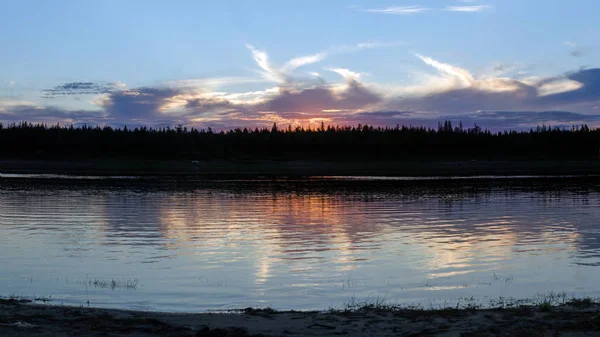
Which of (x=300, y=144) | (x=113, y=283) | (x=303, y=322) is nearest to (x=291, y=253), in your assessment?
(x=113, y=283)

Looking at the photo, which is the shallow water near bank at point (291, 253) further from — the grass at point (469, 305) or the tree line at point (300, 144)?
the tree line at point (300, 144)

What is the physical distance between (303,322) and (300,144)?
16516 centimetres

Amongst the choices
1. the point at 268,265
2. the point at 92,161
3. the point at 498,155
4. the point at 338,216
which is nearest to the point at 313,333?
the point at 268,265

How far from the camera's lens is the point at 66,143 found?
170875 millimetres

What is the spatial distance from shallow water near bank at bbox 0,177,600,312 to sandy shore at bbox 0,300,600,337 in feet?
5.55

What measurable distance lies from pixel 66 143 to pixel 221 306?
6552 inches

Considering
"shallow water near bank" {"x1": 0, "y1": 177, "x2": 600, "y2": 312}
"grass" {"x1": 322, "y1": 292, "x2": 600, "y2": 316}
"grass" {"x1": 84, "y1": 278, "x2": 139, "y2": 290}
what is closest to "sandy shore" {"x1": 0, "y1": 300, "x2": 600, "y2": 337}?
"grass" {"x1": 322, "y1": 292, "x2": 600, "y2": 316}

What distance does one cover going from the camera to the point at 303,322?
1155cm

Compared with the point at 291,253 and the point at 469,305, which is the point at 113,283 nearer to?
the point at 291,253

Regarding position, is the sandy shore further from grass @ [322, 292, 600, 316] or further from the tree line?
the tree line

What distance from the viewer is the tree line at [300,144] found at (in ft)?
505

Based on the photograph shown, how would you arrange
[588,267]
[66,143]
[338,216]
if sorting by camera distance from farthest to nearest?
[66,143]
[338,216]
[588,267]

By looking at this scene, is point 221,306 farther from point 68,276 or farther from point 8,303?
point 68,276

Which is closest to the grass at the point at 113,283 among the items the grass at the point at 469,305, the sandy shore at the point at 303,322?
the sandy shore at the point at 303,322
